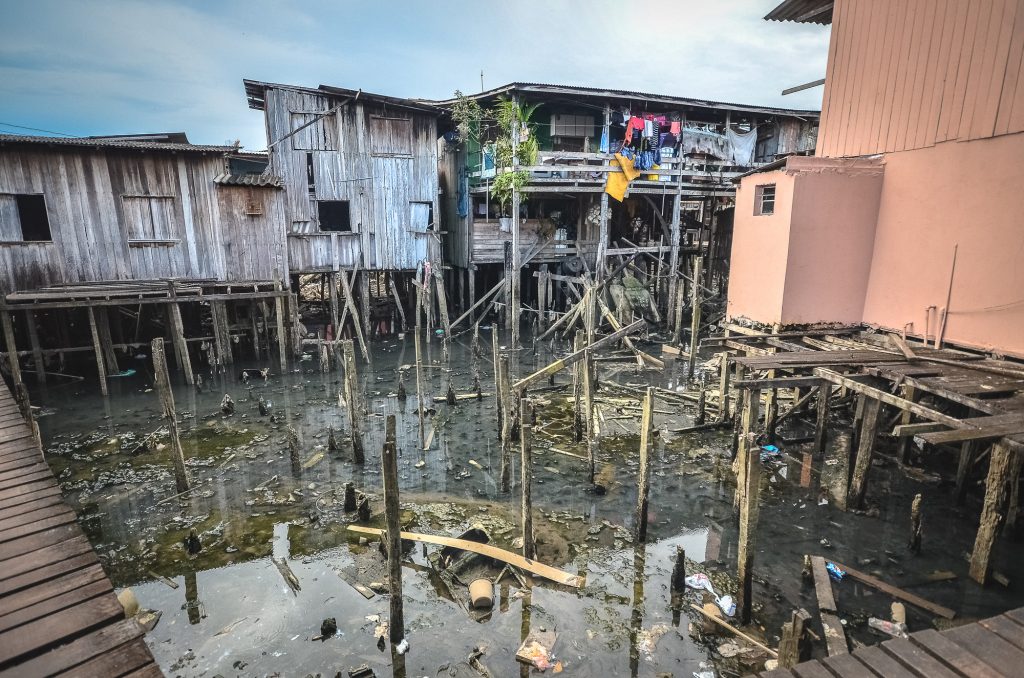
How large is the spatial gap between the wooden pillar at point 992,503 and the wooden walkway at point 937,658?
3.31 m

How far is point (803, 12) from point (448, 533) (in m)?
14.2

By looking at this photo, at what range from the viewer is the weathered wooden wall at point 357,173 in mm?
16859

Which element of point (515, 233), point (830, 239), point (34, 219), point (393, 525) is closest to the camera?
point (393, 525)

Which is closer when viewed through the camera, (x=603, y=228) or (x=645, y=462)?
(x=645, y=462)

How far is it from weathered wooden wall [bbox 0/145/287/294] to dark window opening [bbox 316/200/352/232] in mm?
1941

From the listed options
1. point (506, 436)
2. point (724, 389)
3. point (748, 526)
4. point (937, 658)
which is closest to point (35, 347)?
point (506, 436)

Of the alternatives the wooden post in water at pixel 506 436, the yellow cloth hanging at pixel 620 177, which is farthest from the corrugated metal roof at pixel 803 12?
the wooden post in water at pixel 506 436

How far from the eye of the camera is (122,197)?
48.2 ft

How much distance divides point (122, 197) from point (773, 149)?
22.4m

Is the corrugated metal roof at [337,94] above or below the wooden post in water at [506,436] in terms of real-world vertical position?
above

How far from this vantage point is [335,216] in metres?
18.7

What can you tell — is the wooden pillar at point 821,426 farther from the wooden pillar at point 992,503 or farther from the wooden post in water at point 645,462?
the wooden post in water at point 645,462

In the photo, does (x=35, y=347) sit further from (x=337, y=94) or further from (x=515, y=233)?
(x=515, y=233)

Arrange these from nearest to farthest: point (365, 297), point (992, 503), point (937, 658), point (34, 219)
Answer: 1. point (937, 658)
2. point (992, 503)
3. point (34, 219)
4. point (365, 297)
